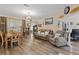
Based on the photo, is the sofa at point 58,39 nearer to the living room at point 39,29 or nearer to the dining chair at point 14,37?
the living room at point 39,29

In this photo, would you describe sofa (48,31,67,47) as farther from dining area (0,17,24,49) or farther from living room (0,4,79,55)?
dining area (0,17,24,49)

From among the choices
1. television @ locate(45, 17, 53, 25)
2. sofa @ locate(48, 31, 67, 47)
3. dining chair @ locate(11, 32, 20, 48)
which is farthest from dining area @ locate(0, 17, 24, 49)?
sofa @ locate(48, 31, 67, 47)

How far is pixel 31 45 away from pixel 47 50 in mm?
Result: 359

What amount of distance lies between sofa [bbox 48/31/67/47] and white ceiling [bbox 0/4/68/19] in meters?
0.45

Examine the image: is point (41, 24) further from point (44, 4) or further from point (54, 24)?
point (44, 4)

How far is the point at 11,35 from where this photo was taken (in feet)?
7.13

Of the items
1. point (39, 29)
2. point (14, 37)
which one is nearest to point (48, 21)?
point (39, 29)

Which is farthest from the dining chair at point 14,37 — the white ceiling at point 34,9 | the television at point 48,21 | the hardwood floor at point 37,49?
the television at point 48,21

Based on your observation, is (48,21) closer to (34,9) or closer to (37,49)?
(34,9)

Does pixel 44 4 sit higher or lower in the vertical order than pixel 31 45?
higher

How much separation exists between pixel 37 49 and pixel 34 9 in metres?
0.85

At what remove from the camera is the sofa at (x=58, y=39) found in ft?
7.09

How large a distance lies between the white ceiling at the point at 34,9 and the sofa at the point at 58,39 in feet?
1.49
